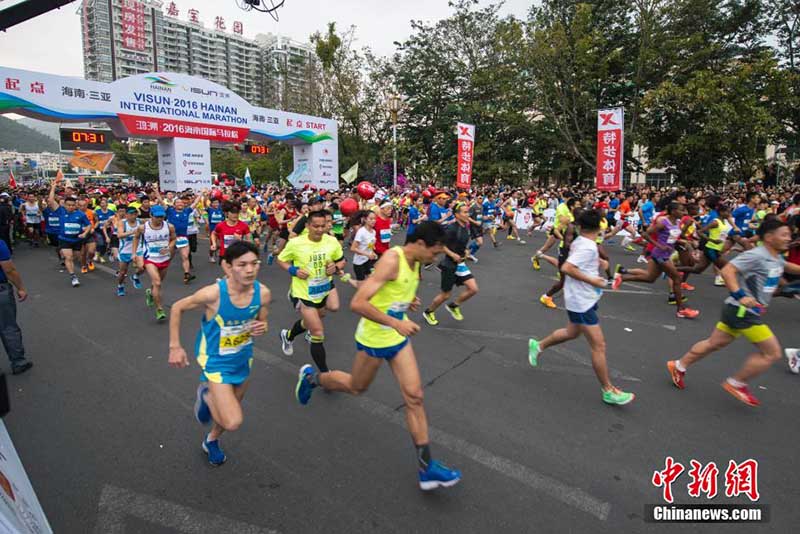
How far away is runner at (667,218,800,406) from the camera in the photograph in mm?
3947

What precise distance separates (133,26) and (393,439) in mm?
120659

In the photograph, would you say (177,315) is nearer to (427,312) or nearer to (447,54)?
(427,312)

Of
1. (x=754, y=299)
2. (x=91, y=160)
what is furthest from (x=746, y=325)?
(x=91, y=160)

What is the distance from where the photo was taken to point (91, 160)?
1783cm

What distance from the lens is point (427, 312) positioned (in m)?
6.69

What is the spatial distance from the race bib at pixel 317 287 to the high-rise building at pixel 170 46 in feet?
286

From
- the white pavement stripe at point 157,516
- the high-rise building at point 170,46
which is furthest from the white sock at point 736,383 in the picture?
the high-rise building at point 170,46

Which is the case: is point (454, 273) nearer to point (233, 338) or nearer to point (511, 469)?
point (511, 469)

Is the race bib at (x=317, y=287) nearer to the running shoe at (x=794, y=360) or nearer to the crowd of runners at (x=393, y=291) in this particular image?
the crowd of runners at (x=393, y=291)

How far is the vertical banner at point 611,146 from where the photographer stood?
713 inches

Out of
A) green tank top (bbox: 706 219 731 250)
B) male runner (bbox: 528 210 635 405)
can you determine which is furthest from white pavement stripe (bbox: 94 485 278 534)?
green tank top (bbox: 706 219 731 250)

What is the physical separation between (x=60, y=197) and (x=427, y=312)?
36.8 feet

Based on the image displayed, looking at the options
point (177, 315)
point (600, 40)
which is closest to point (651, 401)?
point (177, 315)

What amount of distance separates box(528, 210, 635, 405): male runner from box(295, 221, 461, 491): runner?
1759mm
